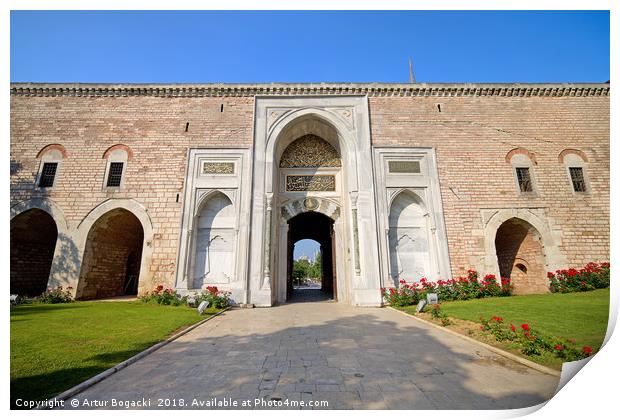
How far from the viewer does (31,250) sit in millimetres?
10992

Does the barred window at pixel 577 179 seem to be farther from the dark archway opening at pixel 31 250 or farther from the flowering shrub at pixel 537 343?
the dark archway opening at pixel 31 250

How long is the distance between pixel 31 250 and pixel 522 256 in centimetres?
1989

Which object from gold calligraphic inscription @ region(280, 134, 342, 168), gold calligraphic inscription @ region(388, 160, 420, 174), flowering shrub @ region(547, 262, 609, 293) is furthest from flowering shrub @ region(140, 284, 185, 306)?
flowering shrub @ region(547, 262, 609, 293)

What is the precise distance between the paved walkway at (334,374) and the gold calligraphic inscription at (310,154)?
7.77 meters

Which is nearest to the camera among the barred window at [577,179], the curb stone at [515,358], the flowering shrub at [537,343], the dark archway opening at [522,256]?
the curb stone at [515,358]

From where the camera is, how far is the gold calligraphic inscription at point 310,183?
11000mm

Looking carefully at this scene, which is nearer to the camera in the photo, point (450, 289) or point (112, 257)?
point (450, 289)

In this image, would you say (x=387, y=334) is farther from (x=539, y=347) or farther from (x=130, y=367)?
(x=130, y=367)

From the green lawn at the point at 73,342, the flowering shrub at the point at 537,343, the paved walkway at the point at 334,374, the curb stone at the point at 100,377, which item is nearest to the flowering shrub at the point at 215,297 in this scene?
the green lawn at the point at 73,342

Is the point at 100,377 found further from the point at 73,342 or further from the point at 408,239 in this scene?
the point at 408,239

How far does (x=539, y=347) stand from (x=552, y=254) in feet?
27.5

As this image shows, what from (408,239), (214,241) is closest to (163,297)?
(214,241)

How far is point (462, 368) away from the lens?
309 centimetres
